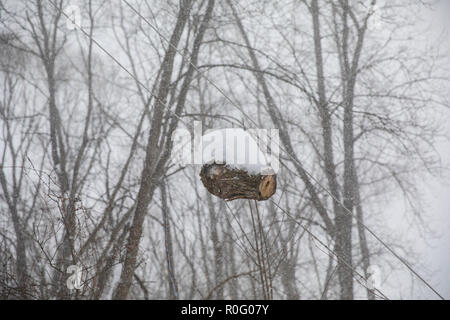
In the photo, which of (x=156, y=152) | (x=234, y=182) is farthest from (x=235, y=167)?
(x=156, y=152)

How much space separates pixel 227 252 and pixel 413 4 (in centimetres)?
517

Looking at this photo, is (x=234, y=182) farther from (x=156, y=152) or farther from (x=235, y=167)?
(x=156, y=152)

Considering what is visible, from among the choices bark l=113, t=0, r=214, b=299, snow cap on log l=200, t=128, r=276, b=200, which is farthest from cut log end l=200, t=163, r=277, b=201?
bark l=113, t=0, r=214, b=299

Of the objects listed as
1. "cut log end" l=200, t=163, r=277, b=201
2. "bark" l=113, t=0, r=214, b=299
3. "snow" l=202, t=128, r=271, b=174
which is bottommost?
"cut log end" l=200, t=163, r=277, b=201

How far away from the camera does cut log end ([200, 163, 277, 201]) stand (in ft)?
8.61

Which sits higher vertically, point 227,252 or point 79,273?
point 227,252

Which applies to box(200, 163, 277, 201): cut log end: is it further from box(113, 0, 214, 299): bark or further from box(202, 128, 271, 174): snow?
box(113, 0, 214, 299): bark

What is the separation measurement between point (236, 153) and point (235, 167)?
105 millimetres

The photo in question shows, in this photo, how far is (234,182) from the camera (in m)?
2.63

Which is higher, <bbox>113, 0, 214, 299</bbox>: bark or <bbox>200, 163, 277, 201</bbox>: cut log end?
<bbox>113, 0, 214, 299</bbox>: bark

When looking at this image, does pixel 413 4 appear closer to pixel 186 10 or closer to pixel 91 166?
pixel 186 10

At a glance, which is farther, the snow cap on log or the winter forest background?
the winter forest background
